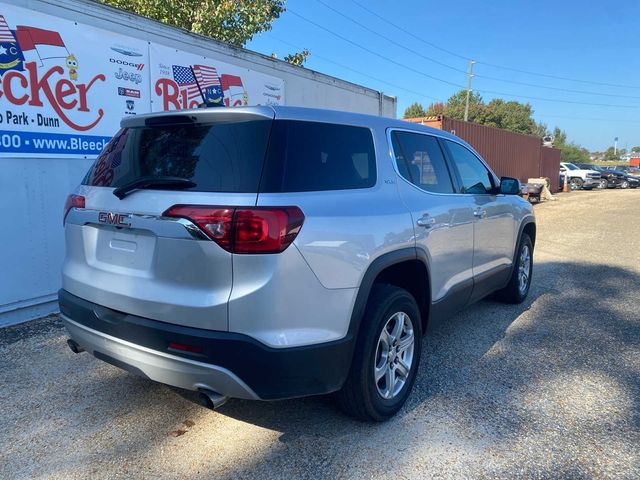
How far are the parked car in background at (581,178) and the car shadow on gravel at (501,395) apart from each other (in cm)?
2724

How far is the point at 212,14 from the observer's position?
1308 cm

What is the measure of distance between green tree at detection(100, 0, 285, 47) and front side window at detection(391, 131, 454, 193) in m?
10.5

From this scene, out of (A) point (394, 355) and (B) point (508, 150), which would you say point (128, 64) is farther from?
(B) point (508, 150)

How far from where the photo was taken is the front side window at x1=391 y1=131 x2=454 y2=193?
3354 mm

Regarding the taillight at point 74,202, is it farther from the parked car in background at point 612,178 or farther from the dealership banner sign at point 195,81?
the parked car in background at point 612,178

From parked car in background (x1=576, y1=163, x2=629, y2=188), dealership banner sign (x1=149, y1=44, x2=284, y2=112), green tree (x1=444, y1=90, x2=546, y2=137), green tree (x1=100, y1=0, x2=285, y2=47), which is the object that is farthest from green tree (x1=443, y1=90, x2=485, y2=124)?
dealership banner sign (x1=149, y1=44, x2=284, y2=112)

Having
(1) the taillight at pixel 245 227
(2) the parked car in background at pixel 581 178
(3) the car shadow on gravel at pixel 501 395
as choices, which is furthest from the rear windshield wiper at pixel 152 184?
(2) the parked car in background at pixel 581 178

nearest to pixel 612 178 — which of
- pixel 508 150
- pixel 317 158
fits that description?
pixel 508 150

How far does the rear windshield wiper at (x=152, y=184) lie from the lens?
95.8 inches

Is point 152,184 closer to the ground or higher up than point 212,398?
higher up

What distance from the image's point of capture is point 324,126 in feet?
9.24

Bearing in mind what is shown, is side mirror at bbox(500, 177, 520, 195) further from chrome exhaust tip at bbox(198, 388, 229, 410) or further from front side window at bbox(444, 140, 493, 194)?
chrome exhaust tip at bbox(198, 388, 229, 410)

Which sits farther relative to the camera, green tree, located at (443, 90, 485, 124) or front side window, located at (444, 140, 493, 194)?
green tree, located at (443, 90, 485, 124)

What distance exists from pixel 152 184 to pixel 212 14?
40.1ft
